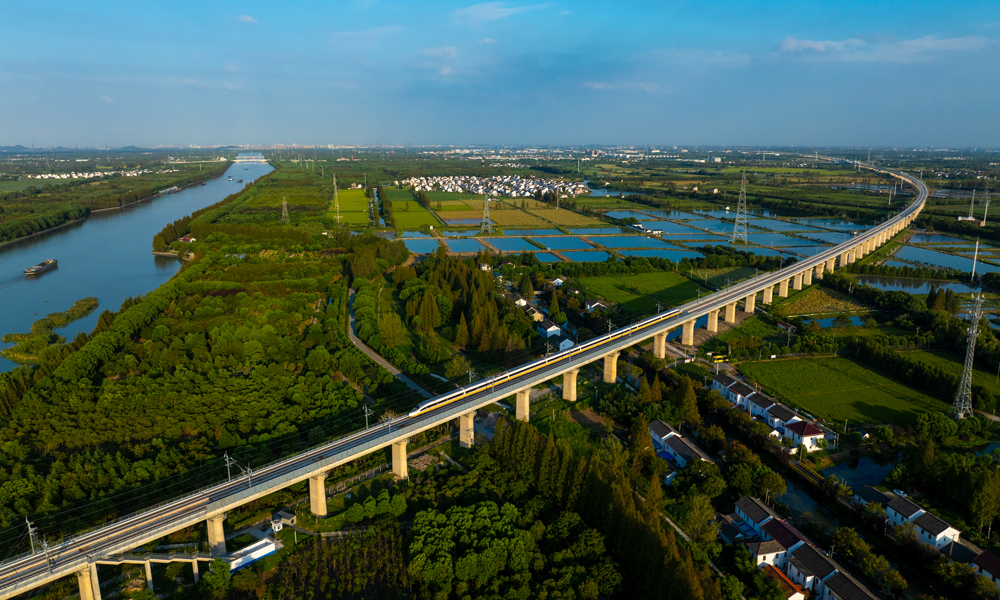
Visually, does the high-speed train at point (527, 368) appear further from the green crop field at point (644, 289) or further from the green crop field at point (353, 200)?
the green crop field at point (353, 200)

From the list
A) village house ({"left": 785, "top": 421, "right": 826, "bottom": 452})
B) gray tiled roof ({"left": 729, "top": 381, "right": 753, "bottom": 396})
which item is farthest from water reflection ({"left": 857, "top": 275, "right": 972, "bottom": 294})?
village house ({"left": 785, "top": 421, "right": 826, "bottom": 452})

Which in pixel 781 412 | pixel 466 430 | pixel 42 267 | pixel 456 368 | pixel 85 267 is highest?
pixel 42 267

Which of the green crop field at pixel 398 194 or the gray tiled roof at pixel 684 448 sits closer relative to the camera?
the gray tiled roof at pixel 684 448

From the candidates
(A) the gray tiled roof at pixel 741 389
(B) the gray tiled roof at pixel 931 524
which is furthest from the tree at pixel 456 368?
(B) the gray tiled roof at pixel 931 524

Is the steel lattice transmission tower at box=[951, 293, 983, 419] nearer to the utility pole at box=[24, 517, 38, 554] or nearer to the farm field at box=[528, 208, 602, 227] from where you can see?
the utility pole at box=[24, 517, 38, 554]

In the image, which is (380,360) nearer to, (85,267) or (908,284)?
(85,267)

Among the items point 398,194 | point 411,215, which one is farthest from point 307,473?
point 398,194
